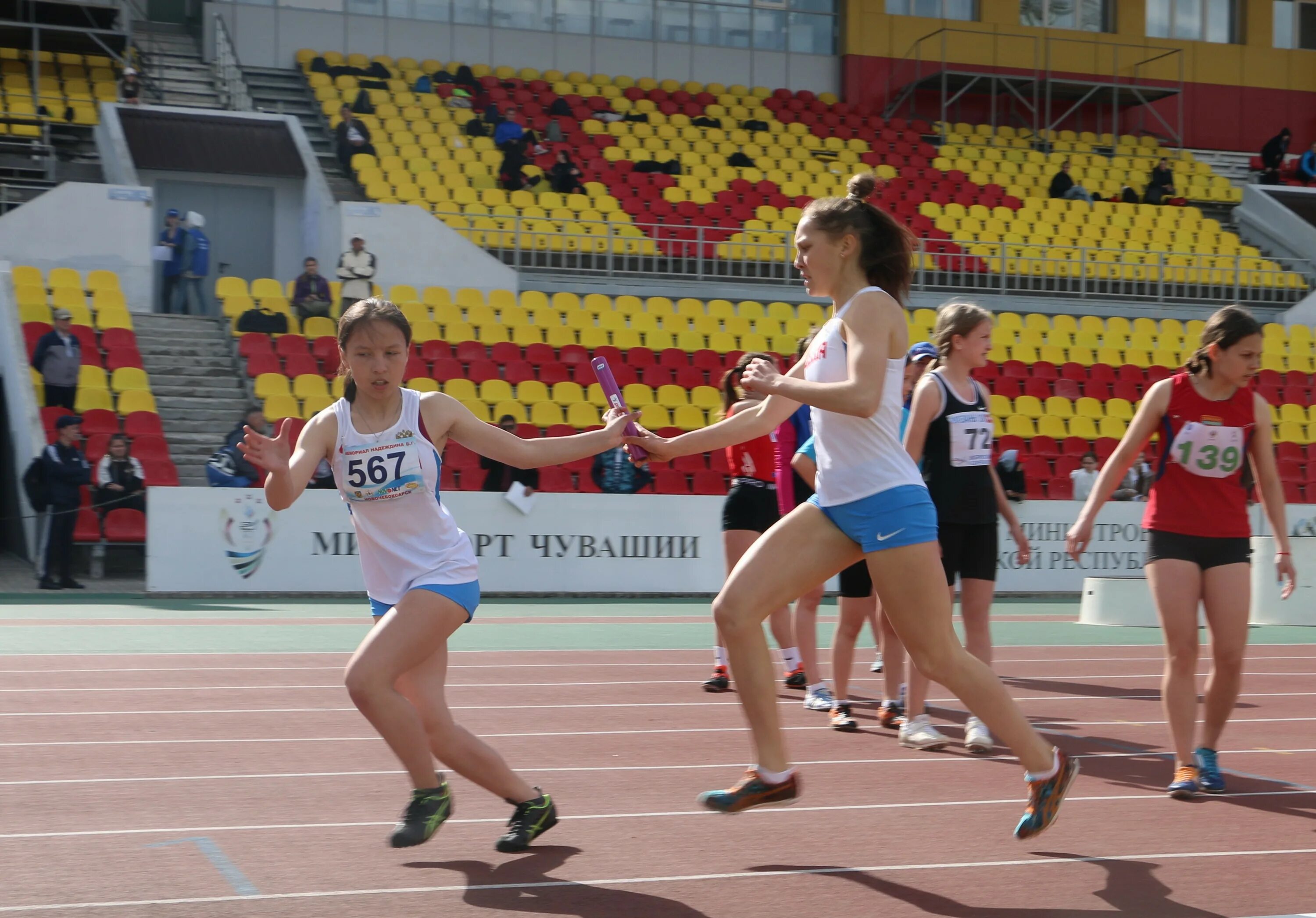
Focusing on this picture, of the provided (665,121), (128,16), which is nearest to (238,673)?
(128,16)

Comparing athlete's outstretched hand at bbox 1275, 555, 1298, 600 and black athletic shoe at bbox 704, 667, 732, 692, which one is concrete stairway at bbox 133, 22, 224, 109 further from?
athlete's outstretched hand at bbox 1275, 555, 1298, 600

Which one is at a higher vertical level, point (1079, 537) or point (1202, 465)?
point (1202, 465)

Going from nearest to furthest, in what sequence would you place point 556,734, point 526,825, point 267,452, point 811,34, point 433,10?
point 267,452, point 526,825, point 556,734, point 433,10, point 811,34

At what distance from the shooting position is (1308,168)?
1355 inches

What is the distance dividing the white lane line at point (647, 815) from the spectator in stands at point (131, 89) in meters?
22.1

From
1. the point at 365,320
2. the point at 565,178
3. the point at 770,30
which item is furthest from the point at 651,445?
the point at 770,30

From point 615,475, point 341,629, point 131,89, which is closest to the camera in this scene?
point 341,629

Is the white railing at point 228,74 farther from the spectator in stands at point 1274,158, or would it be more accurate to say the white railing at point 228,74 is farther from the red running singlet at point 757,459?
the spectator in stands at point 1274,158

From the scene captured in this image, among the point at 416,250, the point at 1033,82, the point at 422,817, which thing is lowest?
the point at 422,817

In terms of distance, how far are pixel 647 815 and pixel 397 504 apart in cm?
170

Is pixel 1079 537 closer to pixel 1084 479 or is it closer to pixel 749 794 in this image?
pixel 749 794

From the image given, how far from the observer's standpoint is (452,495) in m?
15.7

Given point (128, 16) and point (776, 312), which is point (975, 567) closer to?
point (776, 312)

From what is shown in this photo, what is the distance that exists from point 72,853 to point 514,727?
120 inches
